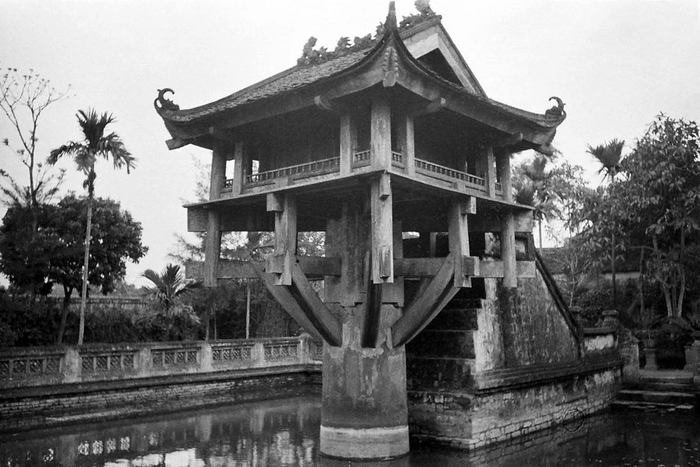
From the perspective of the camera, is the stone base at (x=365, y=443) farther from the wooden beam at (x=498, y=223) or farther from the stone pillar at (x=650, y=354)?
the stone pillar at (x=650, y=354)

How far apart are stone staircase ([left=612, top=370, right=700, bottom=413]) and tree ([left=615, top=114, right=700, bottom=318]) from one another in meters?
3.32

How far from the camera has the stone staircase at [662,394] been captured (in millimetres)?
14691

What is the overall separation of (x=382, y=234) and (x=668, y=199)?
1338cm

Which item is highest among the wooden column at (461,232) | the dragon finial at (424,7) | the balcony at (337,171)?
the dragon finial at (424,7)

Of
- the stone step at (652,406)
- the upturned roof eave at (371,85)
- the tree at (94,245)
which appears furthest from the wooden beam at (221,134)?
the stone step at (652,406)

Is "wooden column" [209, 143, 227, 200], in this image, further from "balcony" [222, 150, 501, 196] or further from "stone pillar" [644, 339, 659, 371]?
"stone pillar" [644, 339, 659, 371]

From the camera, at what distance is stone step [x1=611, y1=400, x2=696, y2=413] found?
1455cm

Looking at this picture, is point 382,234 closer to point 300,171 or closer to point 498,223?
point 300,171

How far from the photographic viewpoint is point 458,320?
11625 mm

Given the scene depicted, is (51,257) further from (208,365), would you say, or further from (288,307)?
(288,307)

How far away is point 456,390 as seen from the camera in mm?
11258

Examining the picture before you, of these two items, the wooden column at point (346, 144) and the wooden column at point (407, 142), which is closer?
the wooden column at point (346, 144)

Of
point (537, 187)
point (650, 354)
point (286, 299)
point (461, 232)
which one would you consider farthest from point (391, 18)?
point (537, 187)

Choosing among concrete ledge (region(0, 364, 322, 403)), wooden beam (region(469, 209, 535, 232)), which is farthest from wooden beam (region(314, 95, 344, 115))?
concrete ledge (region(0, 364, 322, 403))
